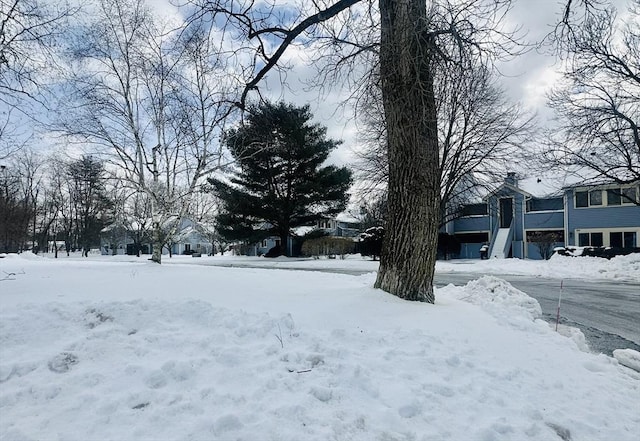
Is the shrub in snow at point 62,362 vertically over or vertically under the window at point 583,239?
under

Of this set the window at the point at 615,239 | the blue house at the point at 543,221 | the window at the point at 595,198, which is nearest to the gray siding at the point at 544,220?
the blue house at the point at 543,221

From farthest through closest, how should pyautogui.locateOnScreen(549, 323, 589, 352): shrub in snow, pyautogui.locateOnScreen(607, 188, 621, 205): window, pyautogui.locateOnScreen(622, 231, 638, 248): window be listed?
pyautogui.locateOnScreen(607, 188, 621, 205): window, pyautogui.locateOnScreen(622, 231, 638, 248): window, pyautogui.locateOnScreen(549, 323, 589, 352): shrub in snow

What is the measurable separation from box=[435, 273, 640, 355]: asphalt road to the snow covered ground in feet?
5.94

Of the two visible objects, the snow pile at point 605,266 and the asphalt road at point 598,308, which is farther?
the snow pile at point 605,266

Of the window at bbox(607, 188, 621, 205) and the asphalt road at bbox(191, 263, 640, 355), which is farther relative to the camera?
the window at bbox(607, 188, 621, 205)

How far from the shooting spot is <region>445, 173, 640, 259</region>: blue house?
24906mm

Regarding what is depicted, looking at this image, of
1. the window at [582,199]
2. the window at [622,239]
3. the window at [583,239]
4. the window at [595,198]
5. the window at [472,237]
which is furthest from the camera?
the window at [472,237]

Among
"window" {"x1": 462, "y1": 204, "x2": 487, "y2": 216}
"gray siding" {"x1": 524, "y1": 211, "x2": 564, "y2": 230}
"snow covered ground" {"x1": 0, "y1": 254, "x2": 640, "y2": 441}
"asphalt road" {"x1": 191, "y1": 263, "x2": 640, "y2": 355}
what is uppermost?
"window" {"x1": 462, "y1": 204, "x2": 487, "y2": 216}

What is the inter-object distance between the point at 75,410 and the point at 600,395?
4.12 metres

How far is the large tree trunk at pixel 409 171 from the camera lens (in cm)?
573

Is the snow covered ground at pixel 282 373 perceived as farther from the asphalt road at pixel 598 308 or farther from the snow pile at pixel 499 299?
the asphalt road at pixel 598 308

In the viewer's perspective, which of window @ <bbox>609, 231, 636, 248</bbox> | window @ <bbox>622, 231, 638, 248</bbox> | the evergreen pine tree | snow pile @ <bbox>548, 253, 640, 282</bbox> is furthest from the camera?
the evergreen pine tree

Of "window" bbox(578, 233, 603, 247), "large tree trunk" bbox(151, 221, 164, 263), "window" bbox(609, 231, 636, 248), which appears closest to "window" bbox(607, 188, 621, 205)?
"window" bbox(609, 231, 636, 248)

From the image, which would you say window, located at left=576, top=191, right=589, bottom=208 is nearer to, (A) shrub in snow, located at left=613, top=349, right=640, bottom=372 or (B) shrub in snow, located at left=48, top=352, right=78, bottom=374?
(A) shrub in snow, located at left=613, top=349, right=640, bottom=372
